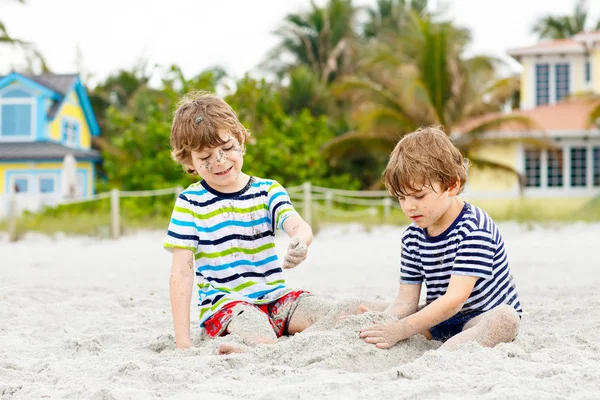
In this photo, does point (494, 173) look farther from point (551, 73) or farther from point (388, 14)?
point (388, 14)

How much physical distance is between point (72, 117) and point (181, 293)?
2336 centimetres

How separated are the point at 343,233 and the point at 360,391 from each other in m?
10.1

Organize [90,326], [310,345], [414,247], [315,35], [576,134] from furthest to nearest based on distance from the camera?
[315,35], [576,134], [90,326], [414,247], [310,345]

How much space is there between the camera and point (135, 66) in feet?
98.7

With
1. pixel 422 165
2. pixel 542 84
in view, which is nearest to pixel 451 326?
pixel 422 165

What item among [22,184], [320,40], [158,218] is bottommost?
[158,218]

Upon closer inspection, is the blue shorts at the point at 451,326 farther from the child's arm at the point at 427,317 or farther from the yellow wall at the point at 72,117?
the yellow wall at the point at 72,117

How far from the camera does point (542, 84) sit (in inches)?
875

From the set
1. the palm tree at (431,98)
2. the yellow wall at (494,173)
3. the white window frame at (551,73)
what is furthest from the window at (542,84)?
the palm tree at (431,98)

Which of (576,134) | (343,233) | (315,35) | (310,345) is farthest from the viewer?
(315,35)

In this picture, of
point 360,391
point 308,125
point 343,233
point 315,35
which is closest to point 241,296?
point 360,391

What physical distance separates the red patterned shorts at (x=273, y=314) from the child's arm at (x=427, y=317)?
0.60m

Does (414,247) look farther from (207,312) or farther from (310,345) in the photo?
(207,312)

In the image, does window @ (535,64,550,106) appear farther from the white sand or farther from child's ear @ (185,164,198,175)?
child's ear @ (185,164,198,175)
